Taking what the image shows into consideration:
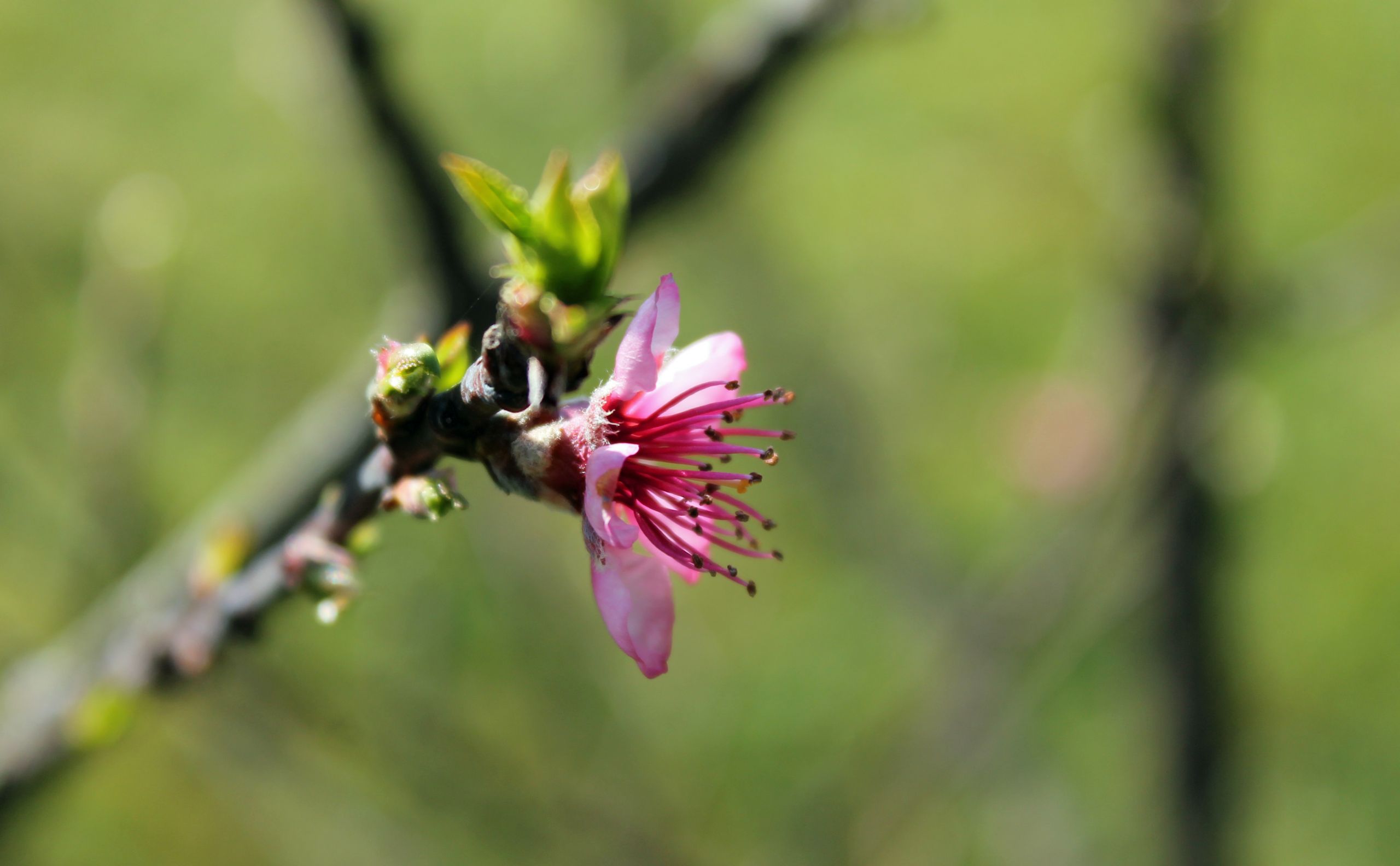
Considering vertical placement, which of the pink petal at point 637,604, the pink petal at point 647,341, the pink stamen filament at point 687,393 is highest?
the pink stamen filament at point 687,393

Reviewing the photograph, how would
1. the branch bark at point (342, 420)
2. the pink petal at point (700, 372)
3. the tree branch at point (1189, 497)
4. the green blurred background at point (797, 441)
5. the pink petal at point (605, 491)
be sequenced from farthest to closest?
1. the green blurred background at point (797, 441)
2. the tree branch at point (1189, 497)
3. the branch bark at point (342, 420)
4. the pink petal at point (700, 372)
5. the pink petal at point (605, 491)

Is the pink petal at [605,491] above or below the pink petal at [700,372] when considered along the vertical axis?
below

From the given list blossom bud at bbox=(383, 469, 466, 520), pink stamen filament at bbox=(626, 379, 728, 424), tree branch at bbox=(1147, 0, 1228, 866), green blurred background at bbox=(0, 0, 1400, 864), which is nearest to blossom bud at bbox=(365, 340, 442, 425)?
blossom bud at bbox=(383, 469, 466, 520)

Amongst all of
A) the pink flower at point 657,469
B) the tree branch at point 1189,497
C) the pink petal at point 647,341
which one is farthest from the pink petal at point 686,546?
the tree branch at point 1189,497

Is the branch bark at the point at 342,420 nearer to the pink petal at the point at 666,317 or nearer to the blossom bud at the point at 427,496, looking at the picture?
the blossom bud at the point at 427,496

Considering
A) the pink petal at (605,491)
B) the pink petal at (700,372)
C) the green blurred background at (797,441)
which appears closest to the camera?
the pink petal at (605,491)

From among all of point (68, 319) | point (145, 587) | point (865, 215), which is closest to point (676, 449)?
point (145, 587)

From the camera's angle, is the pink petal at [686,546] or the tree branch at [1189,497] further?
the tree branch at [1189,497]
